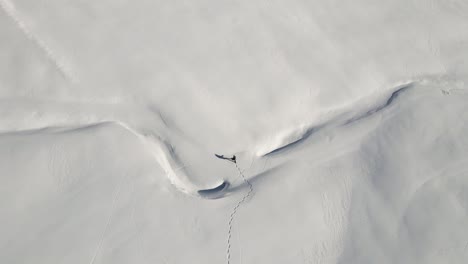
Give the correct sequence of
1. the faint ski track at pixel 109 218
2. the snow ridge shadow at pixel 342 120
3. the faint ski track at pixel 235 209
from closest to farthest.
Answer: the faint ski track at pixel 109 218, the faint ski track at pixel 235 209, the snow ridge shadow at pixel 342 120

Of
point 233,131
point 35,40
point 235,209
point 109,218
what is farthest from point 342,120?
point 35,40

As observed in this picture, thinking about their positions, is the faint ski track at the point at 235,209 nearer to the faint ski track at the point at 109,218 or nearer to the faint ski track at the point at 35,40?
the faint ski track at the point at 109,218

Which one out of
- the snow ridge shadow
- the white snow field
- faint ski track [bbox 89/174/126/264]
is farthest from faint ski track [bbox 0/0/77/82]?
the snow ridge shadow

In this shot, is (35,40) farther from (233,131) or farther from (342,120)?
(342,120)

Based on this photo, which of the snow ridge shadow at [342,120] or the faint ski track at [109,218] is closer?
the faint ski track at [109,218]

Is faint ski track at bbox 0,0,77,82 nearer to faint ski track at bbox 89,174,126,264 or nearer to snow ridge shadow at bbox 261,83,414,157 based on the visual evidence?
faint ski track at bbox 89,174,126,264

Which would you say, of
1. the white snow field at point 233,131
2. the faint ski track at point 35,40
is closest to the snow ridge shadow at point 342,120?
the white snow field at point 233,131

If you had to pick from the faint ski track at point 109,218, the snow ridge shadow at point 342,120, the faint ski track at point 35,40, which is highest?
the faint ski track at point 35,40
